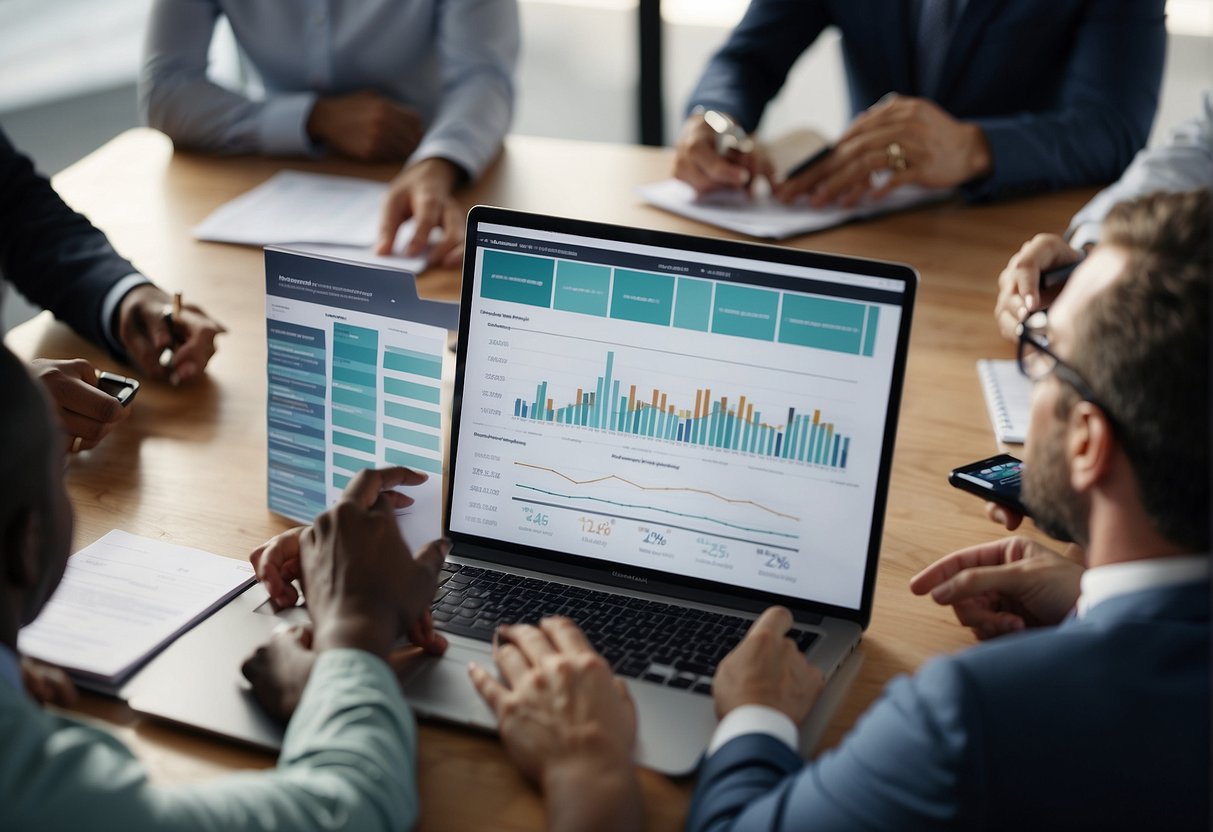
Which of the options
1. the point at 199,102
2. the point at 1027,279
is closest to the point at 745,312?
the point at 1027,279

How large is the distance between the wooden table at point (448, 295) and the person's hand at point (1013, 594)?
0.03m

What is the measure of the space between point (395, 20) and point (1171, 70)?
11.2 feet

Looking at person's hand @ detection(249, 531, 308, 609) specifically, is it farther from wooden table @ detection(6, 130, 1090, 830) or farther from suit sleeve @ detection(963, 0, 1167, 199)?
suit sleeve @ detection(963, 0, 1167, 199)

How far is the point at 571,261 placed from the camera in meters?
1.08

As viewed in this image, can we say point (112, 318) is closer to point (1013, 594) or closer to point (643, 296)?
point (643, 296)

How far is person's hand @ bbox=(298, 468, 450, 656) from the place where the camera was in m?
0.93

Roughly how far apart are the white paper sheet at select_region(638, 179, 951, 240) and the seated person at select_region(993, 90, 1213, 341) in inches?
11.6

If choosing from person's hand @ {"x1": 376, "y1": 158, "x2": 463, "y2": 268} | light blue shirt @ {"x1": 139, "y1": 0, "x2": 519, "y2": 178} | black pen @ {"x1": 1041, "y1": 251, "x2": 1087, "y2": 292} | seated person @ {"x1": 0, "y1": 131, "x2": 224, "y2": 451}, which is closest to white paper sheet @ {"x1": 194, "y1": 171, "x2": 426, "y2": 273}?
person's hand @ {"x1": 376, "y1": 158, "x2": 463, "y2": 268}

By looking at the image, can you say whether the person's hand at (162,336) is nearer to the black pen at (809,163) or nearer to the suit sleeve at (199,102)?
the suit sleeve at (199,102)

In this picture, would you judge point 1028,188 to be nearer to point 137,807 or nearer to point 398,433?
point 398,433

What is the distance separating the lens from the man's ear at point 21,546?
0.80m

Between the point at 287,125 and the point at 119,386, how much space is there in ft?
2.77

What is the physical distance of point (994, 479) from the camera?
1.25 m

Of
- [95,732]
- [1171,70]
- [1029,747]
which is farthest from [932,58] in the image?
[1171,70]
